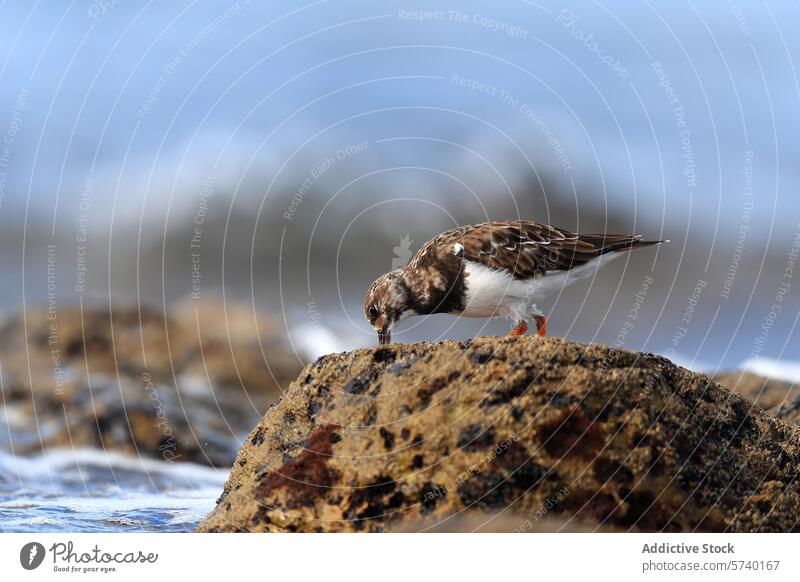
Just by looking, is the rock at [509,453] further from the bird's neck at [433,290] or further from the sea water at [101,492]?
the sea water at [101,492]

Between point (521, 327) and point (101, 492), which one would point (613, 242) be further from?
point (101, 492)

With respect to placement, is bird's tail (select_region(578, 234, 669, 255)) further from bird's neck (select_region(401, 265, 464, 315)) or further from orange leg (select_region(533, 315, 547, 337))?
bird's neck (select_region(401, 265, 464, 315))

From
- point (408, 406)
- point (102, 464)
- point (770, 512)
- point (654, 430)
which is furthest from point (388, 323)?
point (102, 464)

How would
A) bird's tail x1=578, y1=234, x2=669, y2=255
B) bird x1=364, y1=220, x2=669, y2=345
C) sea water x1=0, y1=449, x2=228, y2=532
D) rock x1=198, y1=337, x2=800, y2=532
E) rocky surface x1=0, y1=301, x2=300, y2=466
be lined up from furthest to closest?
rocky surface x1=0, y1=301, x2=300, y2=466
bird's tail x1=578, y1=234, x2=669, y2=255
bird x1=364, y1=220, x2=669, y2=345
sea water x1=0, y1=449, x2=228, y2=532
rock x1=198, y1=337, x2=800, y2=532

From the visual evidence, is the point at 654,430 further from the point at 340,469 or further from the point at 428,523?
the point at 340,469
